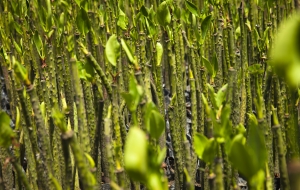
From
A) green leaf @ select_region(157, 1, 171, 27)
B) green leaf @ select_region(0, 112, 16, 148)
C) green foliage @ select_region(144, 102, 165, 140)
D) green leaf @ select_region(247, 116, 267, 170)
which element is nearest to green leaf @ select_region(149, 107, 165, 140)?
green foliage @ select_region(144, 102, 165, 140)

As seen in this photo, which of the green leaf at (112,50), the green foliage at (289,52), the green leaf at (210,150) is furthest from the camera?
the green leaf at (112,50)

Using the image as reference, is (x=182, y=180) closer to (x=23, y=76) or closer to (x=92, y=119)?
(x=92, y=119)

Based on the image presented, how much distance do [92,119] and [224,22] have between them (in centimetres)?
61

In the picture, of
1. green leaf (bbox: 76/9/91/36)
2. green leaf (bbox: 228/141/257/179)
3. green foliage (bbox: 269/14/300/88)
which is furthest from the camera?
green leaf (bbox: 76/9/91/36)

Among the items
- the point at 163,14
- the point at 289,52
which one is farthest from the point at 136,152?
the point at 163,14

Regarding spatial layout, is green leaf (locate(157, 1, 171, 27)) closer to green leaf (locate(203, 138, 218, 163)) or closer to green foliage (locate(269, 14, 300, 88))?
green leaf (locate(203, 138, 218, 163))

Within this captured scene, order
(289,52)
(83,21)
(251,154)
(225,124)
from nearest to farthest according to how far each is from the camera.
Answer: (289,52) → (251,154) → (225,124) → (83,21)

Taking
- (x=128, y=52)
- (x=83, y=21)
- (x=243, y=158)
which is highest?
(x=83, y=21)

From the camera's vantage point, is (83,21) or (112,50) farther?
(83,21)

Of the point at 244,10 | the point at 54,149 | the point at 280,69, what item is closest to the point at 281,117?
the point at 54,149

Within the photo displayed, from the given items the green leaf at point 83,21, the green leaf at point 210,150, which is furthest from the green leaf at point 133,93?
the green leaf at point 83,21

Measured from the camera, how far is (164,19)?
1016mm

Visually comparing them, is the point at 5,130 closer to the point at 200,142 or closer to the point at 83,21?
the point at 200,142

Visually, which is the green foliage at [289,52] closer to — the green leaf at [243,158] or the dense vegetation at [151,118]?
the dense vegetation at [151,118]
